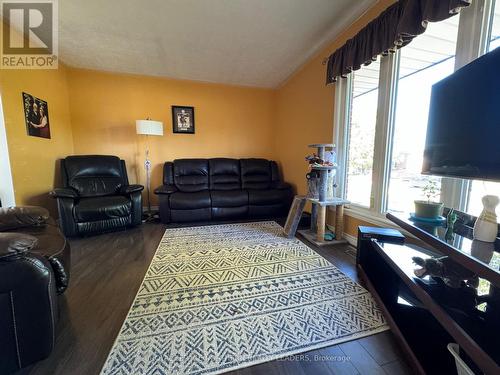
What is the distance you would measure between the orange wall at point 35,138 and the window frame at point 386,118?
3.66m

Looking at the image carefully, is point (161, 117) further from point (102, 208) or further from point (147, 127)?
point (102, 208)

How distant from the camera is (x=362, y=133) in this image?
236 cm

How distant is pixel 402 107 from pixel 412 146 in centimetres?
38

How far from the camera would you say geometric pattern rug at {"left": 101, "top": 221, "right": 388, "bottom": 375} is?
1040mm

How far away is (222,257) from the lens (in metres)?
2.09

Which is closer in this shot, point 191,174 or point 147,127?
point 147,127

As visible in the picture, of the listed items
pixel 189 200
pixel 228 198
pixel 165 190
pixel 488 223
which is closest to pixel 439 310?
pixel 488 223

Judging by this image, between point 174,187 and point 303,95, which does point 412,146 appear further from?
point 174,187

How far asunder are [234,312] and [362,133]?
7.22 feet

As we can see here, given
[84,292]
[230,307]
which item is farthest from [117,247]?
[230,307]

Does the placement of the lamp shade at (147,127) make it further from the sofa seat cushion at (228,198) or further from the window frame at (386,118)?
the window frame at (386,118)

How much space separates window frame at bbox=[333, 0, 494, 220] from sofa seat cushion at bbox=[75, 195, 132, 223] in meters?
2.79

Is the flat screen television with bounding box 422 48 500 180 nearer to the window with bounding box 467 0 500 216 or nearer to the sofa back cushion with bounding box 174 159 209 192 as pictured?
the window with bounding box 467 0 500 216

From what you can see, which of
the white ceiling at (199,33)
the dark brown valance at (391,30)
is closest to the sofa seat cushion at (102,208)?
the white ceiling at (199,33)
